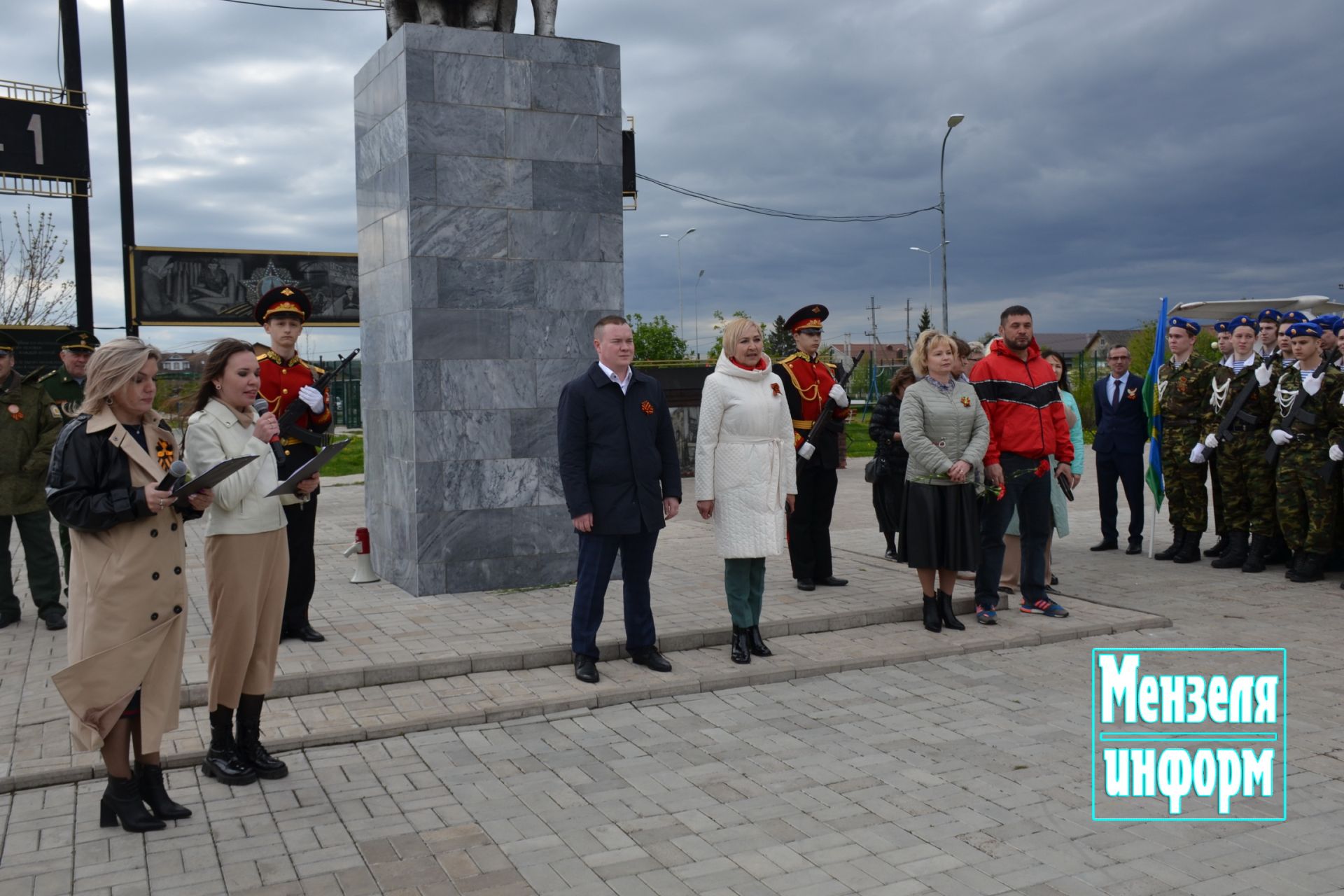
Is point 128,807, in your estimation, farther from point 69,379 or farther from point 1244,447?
point 1244,447

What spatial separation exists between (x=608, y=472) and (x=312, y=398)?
195 centimetres

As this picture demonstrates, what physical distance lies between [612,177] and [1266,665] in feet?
18.5

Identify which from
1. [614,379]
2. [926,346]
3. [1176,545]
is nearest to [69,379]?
[614,379]

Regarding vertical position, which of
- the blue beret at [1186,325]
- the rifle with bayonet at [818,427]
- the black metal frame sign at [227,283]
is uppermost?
the black metal frame sign at [227,283]

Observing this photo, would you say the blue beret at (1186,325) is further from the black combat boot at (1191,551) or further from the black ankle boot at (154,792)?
the black ankle boot at (154,792)

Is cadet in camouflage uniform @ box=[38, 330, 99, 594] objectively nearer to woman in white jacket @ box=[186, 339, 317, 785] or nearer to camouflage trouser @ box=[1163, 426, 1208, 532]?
woman in white jacket @ box=[186, 339, 317, 785]

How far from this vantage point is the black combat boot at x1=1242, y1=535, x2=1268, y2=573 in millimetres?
9789

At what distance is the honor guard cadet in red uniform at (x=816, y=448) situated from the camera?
8.48 metres

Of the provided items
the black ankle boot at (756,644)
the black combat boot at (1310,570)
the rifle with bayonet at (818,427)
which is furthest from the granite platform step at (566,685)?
the black combat boot at (1310,570)

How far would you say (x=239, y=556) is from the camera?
462 cm

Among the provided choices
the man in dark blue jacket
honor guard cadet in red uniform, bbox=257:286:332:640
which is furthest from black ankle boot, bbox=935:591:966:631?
honor guard cadet in red uniform, bbox=257:286:332:640

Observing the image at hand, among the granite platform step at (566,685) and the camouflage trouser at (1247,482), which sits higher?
the camouflage trouser at (1247,482)

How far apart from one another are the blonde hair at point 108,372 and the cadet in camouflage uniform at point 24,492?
167 inches

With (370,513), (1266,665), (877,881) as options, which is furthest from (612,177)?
(877,881)
